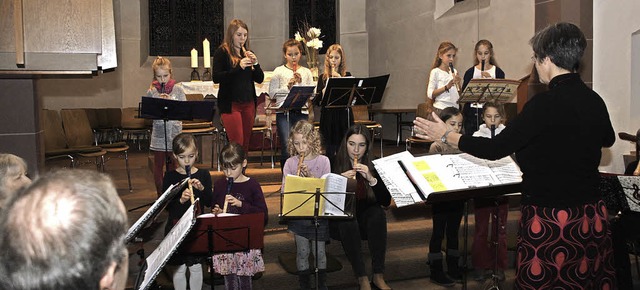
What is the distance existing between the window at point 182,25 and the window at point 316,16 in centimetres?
159

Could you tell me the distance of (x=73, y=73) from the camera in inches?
156

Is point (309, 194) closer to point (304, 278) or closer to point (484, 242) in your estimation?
point (304, 278)

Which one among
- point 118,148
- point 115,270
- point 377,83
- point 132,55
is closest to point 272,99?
point 377,83

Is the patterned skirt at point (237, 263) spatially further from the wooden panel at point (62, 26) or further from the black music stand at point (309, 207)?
the wooden panel at point (62, 26)

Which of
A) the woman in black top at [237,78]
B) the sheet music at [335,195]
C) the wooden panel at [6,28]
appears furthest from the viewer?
the woman in black top at [237,78]

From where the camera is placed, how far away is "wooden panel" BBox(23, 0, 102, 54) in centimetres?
386

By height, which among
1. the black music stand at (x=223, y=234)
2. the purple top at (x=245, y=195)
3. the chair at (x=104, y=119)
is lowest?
the black music stand at (x=223, y=234)

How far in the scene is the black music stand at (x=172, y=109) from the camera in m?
6.11

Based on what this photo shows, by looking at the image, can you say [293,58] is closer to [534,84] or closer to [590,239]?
[534,84]

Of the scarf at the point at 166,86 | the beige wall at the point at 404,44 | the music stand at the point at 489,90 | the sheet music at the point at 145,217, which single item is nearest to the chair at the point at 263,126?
the scarf at the point at 166,86

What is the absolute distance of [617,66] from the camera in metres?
7.42

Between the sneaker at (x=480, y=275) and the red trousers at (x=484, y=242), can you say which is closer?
the red trousers at (x=484, y=242)

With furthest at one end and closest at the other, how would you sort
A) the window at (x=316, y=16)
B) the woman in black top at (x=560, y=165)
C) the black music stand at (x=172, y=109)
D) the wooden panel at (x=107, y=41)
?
1. the window at (x=316, y=16)
2. the black music stand at (x=172, y=109)
3. the wooden panel at (x=107, y=41)
4. the woman in black top at (x=560, y=165)

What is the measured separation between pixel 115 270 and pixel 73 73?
280 centimetres
